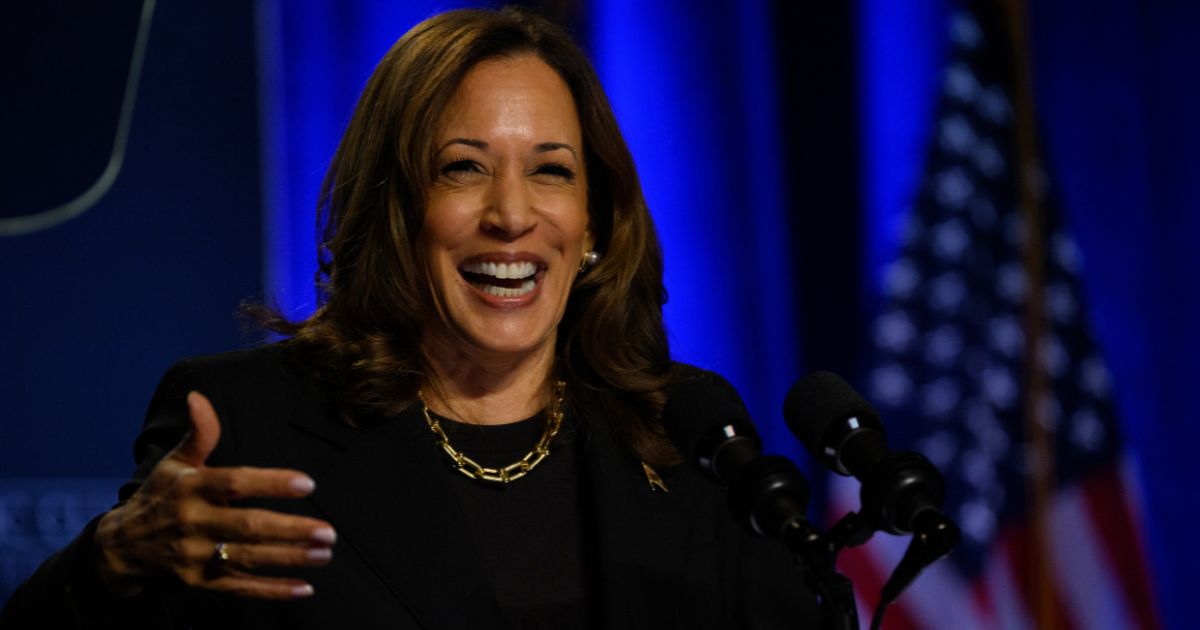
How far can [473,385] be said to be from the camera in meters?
1.81

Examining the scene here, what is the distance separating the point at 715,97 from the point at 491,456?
56.7 inches

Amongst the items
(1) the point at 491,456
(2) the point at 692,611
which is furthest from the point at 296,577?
(2) the point at 692,611

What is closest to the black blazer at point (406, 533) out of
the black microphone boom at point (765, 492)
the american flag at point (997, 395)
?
the black microphone boom at point (765, 492)

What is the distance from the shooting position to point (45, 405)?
248 cm

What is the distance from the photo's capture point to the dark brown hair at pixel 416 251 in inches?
68.8

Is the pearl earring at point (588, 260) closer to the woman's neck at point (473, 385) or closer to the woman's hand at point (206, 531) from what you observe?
the woman's neck at point (473, 385)

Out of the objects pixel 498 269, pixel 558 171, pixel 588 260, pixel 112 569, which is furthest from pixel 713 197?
pixel 112 569

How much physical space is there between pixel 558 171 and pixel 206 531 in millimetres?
769

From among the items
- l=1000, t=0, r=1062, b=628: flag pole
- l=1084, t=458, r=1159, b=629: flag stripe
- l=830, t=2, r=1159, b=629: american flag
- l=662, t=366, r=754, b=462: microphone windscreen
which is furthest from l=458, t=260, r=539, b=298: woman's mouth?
l=1084, t=458, r=1159, b=629: flag stripe

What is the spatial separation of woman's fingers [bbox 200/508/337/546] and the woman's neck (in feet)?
1.94

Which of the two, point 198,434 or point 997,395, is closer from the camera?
point 198,434

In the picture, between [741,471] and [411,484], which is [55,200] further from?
[741,471]

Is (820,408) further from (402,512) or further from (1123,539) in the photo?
(1123,539)

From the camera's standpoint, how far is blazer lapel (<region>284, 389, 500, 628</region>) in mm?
1542
